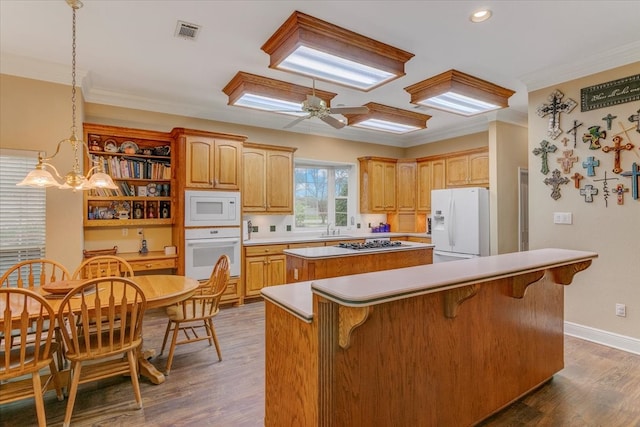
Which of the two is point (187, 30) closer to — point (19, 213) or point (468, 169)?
point (19, 213)

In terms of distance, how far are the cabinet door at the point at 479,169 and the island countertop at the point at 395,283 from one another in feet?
11.2

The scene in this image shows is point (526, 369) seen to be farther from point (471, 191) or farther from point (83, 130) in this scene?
point (83, 130)

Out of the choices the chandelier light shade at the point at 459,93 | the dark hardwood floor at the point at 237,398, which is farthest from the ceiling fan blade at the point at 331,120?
the dark hardwood floor at the point at 237,398

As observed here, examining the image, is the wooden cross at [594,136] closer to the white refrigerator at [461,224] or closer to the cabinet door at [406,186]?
the white refrigerator at [461,224]

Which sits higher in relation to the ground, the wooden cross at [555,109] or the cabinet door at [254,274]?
the wooden cross at [555,109]

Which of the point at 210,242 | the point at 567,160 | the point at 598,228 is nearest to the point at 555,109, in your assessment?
the point at 567,160

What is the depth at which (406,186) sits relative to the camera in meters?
6.61

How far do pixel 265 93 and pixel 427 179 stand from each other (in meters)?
3.83

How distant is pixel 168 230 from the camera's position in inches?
186

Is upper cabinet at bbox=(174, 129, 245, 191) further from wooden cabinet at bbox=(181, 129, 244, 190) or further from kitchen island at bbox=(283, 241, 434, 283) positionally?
kitchen island at bbox=(283, 241, 434, 283)

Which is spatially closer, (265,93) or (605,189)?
(605,189)

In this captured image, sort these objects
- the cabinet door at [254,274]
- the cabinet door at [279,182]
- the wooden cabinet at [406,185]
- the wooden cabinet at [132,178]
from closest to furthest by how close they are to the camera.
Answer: the wooden cabinet at [132,178] < the cabinet door at [254,274] < the cabinet door at [279,182] < the wooden cabinet at [406,185]

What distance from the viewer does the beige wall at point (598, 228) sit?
10.3ft

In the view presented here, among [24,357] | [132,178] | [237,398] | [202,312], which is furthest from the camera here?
[132,178]
